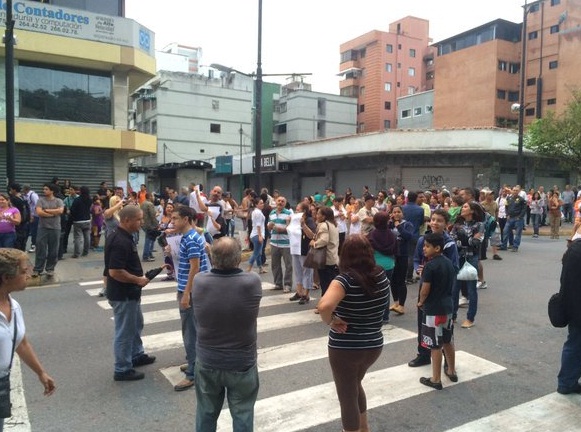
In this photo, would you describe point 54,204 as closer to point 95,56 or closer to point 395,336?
point 395,336

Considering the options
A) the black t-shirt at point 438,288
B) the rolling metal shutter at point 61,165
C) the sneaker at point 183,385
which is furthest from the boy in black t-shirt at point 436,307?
the rolling metal shutter at point 61,165

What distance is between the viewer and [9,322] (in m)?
2.81

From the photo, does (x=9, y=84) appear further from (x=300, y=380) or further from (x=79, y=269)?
(x=300, y=380)

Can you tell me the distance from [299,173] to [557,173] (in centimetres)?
1720

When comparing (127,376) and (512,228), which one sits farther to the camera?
(512,228)

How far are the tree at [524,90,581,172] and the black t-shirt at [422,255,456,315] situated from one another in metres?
21.0

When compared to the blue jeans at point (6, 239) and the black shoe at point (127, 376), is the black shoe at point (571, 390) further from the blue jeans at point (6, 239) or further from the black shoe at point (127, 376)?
the blue jeans at point (6, 239)

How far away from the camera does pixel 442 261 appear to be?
4.75 m

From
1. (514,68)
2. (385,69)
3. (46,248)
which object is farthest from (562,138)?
(385,69)

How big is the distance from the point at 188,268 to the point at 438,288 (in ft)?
8.22

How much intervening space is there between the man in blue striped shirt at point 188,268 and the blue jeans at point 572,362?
3.60 m

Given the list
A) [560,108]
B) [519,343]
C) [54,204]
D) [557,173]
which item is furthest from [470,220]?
[560,108]

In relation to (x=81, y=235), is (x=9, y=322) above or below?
above

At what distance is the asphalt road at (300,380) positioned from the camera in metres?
4.10
